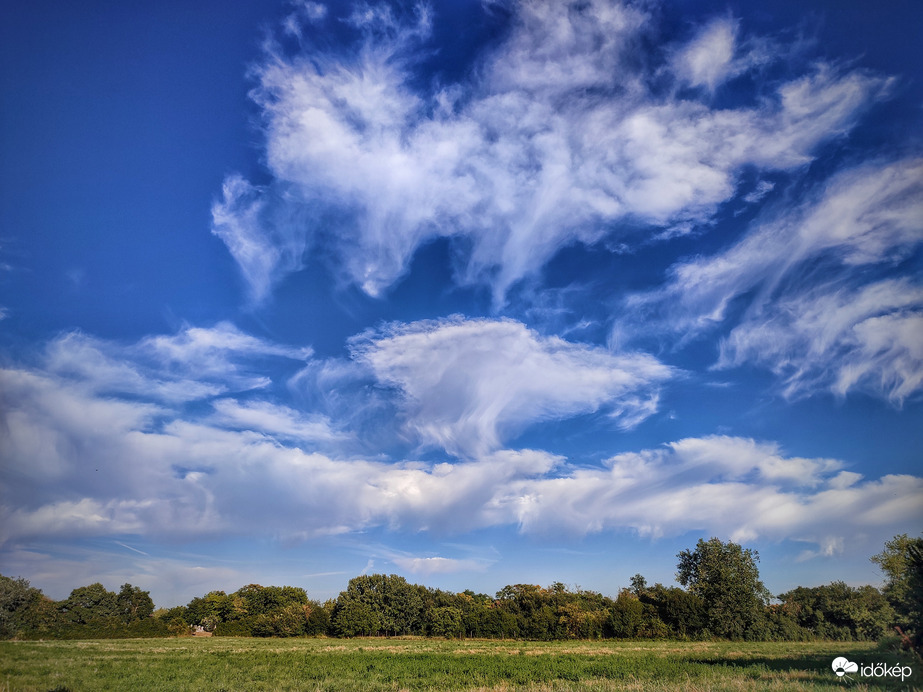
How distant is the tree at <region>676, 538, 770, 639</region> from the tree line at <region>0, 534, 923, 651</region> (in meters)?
0.16

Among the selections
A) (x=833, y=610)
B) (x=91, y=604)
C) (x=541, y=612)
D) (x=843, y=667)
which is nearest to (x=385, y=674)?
(x=843, y=667)

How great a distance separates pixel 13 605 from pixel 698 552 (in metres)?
93.8

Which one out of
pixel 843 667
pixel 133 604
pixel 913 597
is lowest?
pixel 133 604

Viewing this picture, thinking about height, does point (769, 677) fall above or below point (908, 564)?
below

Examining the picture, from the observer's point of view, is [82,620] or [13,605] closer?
[13,605]

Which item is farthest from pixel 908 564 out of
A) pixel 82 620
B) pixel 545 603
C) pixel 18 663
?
pixel 82 620

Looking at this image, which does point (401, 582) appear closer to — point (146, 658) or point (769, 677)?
point (146, 658)

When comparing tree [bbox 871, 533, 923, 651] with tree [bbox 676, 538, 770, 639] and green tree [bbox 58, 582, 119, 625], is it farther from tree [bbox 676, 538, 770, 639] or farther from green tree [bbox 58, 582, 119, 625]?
green tree [bbox 58, 582, 119, 625]

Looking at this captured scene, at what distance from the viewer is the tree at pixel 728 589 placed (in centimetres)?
7425

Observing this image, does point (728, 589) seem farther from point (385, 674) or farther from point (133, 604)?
point (133, 604)

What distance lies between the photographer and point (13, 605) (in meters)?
18.8

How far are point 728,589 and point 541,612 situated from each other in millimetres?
32673

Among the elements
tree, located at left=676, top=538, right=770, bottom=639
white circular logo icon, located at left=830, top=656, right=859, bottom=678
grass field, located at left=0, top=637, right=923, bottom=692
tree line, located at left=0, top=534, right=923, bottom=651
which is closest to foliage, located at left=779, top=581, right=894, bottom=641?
tree line, located at left=0, top=534, right=923, bottom=651

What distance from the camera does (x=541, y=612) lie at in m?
84.6
